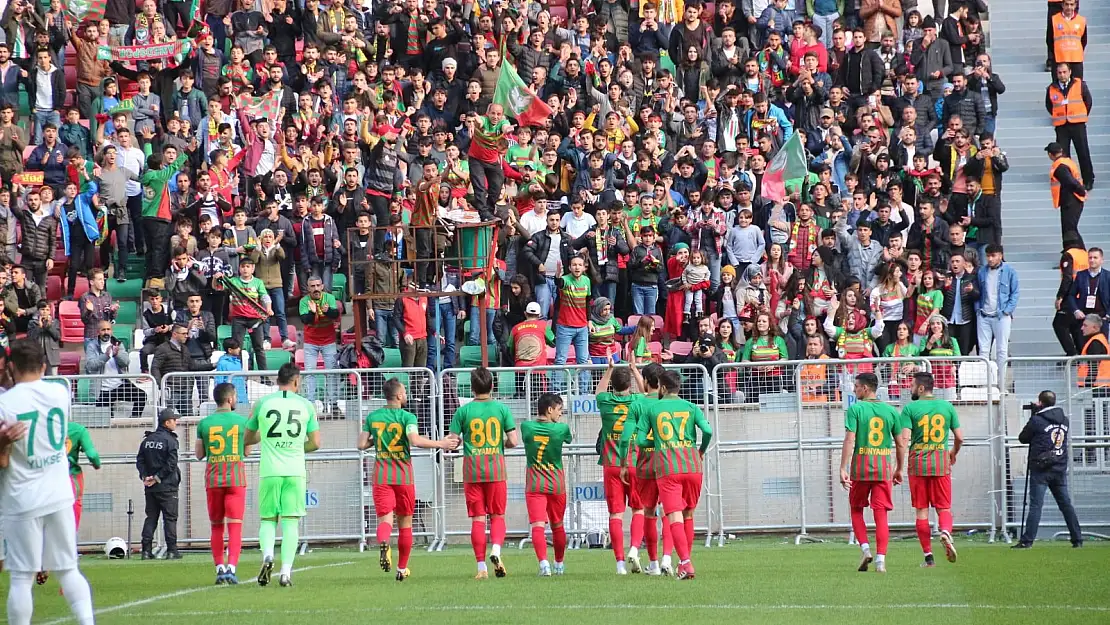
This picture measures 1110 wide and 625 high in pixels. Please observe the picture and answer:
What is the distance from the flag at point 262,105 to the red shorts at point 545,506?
12.2 m

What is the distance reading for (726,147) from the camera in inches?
1047

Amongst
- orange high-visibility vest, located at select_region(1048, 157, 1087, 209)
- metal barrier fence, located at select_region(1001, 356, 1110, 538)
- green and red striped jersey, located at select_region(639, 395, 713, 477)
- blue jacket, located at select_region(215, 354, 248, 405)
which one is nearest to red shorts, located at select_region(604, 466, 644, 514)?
green and red striped jersey, located at select_region(639, 395, 713, 477)

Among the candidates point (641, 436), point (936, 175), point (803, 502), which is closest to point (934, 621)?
point (641, 436)

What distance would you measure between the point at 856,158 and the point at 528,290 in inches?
244

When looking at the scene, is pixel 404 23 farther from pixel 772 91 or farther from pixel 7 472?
pixel 7 472

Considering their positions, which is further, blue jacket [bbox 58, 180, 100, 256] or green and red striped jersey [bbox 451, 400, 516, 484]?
blue jacket [bbox 58, 180, 100, 256]

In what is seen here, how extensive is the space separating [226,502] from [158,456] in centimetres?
421

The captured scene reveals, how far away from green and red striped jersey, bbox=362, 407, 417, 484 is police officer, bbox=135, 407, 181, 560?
492 cm

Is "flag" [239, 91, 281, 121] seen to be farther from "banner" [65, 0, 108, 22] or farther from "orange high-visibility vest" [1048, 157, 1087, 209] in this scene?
"orange high-visibility vest" [1048, 157, 1087, 209]

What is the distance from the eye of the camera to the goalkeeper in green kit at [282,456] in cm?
1474

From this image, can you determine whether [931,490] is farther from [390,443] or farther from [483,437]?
[390,443]

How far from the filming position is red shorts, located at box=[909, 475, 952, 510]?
A: 1672 centimetres

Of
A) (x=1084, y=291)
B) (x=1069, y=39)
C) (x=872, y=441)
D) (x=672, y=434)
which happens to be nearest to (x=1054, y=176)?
(x=1069, y=39)

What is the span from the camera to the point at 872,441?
15.8m
